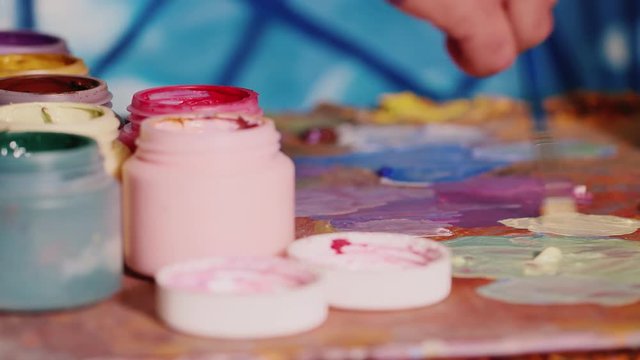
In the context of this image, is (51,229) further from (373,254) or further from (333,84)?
(333,84)

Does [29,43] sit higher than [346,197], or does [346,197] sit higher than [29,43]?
[29,43]

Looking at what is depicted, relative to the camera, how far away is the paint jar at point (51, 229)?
1.00m

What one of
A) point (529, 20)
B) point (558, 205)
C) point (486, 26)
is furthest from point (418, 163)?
point (529, 20)

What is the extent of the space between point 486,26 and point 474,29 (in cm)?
3

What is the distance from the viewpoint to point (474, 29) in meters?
2.07

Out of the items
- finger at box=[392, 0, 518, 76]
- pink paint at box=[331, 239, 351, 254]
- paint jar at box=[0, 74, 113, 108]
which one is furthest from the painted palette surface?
finger at box=[392, 0, 518, 76]

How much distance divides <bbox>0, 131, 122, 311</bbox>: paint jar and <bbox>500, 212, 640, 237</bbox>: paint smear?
1.61 feet

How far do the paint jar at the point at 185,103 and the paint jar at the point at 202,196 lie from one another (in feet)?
0.25

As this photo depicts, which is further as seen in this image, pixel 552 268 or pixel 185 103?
pixel 185 103

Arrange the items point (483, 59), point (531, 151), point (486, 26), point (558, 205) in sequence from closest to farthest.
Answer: point (558, 205), point (531, 151), point (486, 26), point (483, 59)

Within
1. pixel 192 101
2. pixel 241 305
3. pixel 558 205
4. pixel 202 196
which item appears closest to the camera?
pixel 241 305

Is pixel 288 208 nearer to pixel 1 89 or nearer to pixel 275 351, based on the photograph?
pixel 275 351

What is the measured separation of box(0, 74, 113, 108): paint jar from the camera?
4.05 ft

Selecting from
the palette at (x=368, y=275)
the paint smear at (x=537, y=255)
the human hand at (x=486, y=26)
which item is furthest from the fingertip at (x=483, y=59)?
the paint smear at (x=537, y=255)
